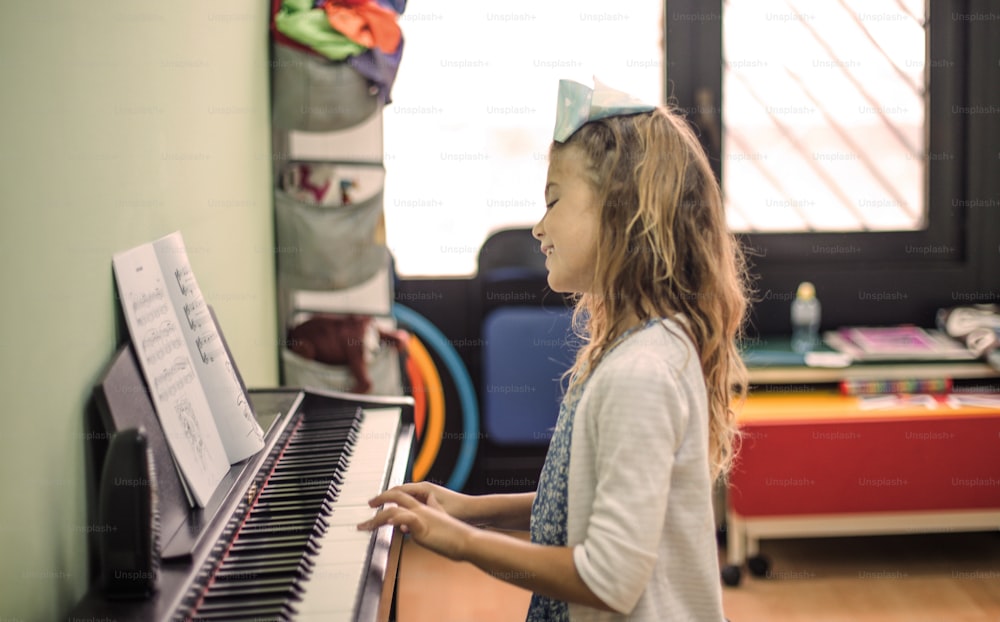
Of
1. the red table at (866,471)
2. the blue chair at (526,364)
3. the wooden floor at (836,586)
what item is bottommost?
the wooden floor at (836,586)

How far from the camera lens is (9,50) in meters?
1.10

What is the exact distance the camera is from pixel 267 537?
4.48 ft

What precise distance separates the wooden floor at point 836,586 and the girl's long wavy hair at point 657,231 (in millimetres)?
1758

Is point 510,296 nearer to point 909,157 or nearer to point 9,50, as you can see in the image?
point 909,157

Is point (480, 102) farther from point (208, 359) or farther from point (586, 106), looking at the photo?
point (586, 106)

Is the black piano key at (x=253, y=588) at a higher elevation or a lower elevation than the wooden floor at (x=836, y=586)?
higher

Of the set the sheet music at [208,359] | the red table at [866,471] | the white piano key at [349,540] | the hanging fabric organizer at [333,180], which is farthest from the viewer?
the red table at [866,471]

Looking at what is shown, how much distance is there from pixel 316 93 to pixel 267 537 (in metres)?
1.74

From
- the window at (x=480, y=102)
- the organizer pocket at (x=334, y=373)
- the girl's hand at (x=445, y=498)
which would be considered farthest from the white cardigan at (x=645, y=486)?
the window at (x=480, y=102)

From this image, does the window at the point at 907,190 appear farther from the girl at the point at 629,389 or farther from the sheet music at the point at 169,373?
the sheet music at the point at 169,373

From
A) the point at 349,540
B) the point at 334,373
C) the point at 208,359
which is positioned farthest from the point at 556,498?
the point at 334,373

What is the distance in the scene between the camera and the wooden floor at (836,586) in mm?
2900

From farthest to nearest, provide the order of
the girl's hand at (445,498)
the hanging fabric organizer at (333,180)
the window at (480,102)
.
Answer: the window at (480,102) → the hanging fabric organizer at (333,180) → the girl's hand at (445,498)

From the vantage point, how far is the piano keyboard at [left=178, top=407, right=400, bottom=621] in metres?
1.18
